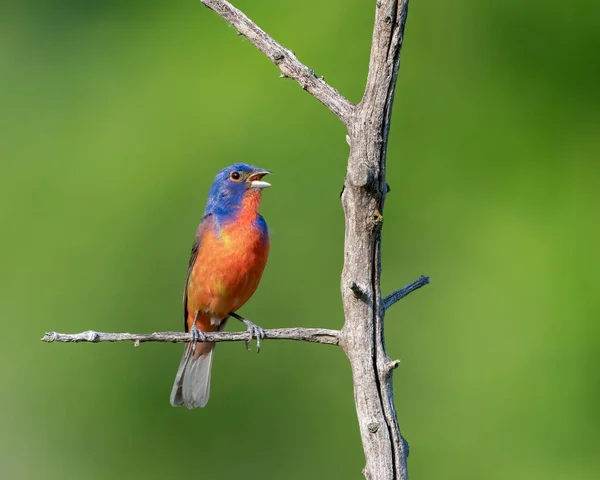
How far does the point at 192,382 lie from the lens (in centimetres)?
626

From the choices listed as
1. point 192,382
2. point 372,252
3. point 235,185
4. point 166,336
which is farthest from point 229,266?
point 372,252

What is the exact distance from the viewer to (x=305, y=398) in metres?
7.57

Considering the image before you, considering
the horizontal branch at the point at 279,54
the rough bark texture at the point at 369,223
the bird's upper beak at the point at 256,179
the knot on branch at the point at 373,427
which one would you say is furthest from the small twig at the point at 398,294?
the bird's upper beak at the point at 256,179

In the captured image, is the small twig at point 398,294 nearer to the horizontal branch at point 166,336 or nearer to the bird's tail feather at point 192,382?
the horizontal branch at point 166,336

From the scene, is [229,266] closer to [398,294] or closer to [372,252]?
[398,294]

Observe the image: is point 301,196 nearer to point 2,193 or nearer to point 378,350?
point 2,193

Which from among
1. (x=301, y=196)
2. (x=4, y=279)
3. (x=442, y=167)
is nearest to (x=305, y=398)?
(x=301, y=196)

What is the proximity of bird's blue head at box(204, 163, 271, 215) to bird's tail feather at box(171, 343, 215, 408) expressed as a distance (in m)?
1.19

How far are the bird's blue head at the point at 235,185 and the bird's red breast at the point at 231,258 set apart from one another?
41 millimetres

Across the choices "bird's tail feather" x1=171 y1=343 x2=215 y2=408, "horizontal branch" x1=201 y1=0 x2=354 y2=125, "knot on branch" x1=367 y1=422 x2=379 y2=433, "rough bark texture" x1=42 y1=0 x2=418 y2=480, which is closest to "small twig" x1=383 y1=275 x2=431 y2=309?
"rough bark texture" x1=42 y1=0 x2=418 y2=480

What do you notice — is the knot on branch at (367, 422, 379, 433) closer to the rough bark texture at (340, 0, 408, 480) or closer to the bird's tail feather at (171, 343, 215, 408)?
the rough bark texture at (340, 0, 408, 480)

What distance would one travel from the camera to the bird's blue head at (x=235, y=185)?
222 inches

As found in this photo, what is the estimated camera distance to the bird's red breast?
18.2 feet

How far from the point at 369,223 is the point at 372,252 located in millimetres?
134
